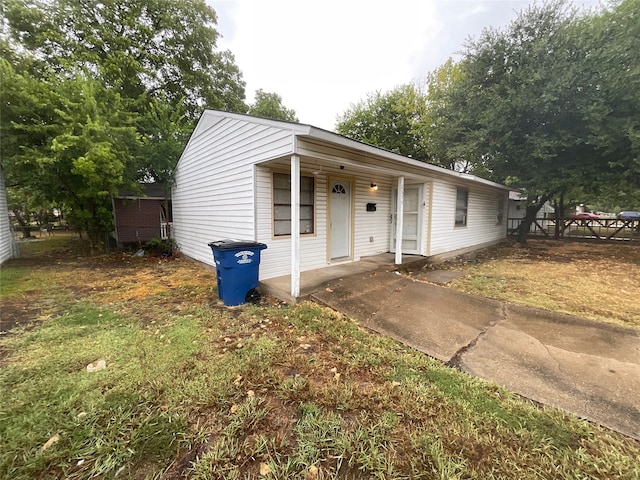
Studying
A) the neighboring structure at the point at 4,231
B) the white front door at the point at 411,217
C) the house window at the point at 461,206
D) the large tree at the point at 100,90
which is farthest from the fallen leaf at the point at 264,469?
the neighboring structure at the point at 4,231

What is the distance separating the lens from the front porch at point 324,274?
4492mm

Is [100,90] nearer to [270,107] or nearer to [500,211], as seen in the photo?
[270,107]

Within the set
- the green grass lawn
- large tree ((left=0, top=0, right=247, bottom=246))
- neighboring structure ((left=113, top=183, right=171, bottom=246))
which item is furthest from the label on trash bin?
neighboring structure ((left=113, top=183, right=171, bottom=246))

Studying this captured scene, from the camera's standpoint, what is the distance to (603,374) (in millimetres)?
2375

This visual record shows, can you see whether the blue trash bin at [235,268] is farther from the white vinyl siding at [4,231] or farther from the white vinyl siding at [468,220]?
the white vinyl siding at [4,231]

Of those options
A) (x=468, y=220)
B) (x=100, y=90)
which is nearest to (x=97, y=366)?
(x=100, y=90)

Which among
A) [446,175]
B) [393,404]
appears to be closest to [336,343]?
[393,404]

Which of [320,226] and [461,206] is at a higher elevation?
[461,206]

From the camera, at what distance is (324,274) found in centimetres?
542

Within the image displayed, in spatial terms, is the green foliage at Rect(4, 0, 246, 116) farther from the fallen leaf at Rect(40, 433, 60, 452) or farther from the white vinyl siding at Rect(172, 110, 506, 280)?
the fallen leaf at Rect(40, 433, 60, 452)

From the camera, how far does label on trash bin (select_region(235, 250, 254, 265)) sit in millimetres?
4276

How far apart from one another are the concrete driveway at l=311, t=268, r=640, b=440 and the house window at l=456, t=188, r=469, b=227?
5330mm

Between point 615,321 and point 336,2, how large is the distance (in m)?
9.26

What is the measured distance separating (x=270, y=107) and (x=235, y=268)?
19838mm
